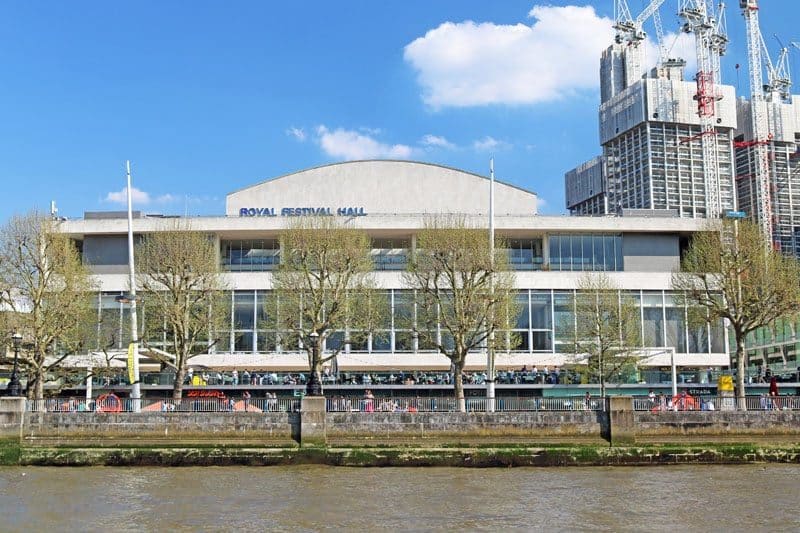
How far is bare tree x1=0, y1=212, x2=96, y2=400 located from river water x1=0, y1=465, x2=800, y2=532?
49.5 feet

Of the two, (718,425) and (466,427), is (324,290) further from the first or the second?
(718,425)

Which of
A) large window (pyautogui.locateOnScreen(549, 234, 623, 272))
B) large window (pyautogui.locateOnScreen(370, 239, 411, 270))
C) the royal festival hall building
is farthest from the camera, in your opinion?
large window (pyautogui.locateOnScreen(370, 239, 411, 270))

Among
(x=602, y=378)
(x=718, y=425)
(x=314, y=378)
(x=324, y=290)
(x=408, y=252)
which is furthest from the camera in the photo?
(x=408, y=252)

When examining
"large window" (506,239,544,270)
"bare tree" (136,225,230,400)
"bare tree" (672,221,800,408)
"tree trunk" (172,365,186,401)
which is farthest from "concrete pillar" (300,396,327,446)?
"large window" (506,239,544,270)

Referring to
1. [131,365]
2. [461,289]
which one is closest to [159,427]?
[131,365]

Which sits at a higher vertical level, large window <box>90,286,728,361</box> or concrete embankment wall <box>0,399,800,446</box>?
large window <box>90,286,728,361</box>

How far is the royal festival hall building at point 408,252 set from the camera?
240 ft

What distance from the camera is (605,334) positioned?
63.5m

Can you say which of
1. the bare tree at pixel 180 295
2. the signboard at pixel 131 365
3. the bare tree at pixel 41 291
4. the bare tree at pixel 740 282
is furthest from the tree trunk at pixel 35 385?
the bare tree at pixel 740 282

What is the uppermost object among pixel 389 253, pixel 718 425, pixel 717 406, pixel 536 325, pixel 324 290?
pixel 389 253

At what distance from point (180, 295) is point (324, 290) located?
9677 mm

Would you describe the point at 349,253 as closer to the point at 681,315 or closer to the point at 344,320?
the point at 344,320

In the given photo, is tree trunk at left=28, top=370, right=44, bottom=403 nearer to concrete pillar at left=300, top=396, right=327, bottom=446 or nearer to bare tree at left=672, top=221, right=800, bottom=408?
concrete pillar at left=300, top=396, right=327, bottom=446

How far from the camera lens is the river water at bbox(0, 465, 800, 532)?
27.2m
